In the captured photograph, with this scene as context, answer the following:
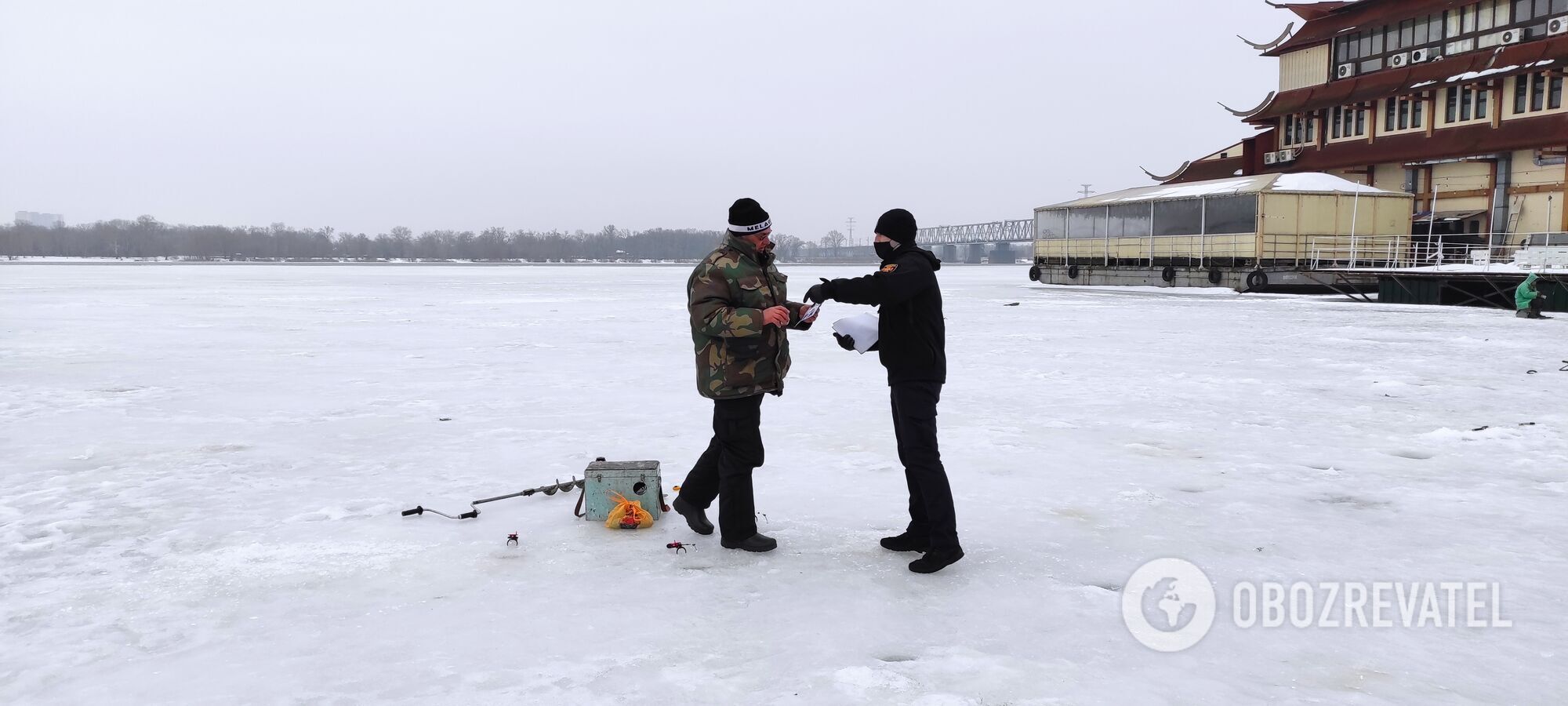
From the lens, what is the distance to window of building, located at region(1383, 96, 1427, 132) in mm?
38219

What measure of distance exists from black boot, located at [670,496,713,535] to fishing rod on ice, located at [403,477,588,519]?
0.58 m

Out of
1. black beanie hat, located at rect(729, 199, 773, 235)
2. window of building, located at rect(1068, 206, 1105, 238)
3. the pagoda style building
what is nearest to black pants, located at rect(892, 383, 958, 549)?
black beanie hat, located at rect(729, 199, 773, 235)

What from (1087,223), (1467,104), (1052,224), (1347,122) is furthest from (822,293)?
(1052,224)

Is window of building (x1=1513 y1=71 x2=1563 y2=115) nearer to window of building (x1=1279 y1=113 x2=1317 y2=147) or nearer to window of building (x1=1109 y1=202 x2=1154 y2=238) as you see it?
window of building (x1=1279 y1=113 x2=1317 y2=147)

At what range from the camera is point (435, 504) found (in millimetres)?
5941

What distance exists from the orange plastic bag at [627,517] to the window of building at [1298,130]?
1813 inches

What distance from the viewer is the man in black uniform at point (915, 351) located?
455 centimetres

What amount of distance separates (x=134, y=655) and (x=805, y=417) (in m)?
5.88

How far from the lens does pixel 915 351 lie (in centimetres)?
464

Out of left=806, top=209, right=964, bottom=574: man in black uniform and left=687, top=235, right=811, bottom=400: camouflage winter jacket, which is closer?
left=806, top=209, right=964, bottom=574: man in black uniform

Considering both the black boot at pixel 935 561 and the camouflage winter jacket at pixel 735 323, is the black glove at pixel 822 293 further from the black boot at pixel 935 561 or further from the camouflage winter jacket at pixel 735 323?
the black boot at pixel 935 561

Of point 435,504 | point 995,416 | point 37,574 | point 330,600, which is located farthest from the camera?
point 995,416

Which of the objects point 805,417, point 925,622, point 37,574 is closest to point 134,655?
point 37,574

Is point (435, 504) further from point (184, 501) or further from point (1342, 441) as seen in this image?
point (1342, 441)
